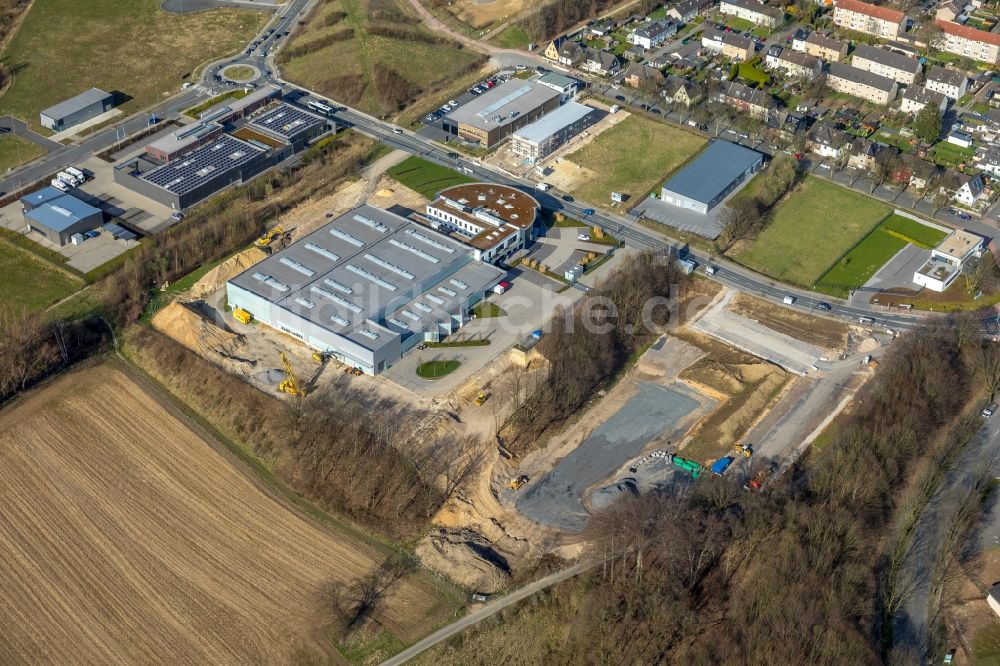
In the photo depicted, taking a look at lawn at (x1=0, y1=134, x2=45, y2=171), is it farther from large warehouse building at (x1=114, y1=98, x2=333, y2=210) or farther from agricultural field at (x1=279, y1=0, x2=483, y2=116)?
agricultural field at (x1=279, y1=0, x2=483, y2=116)

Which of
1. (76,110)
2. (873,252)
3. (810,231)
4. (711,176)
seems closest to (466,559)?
(810,231)

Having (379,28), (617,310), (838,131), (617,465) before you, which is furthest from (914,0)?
(617,465)

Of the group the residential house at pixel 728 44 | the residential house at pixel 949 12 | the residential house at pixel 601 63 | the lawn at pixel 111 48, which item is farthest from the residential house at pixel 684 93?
the lawn at pixel 111 48

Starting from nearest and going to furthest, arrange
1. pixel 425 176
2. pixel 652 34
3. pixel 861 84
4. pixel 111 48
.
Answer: pixel 425 176 → pixel 861 84 → pixel 111 48 → pixel 652 34

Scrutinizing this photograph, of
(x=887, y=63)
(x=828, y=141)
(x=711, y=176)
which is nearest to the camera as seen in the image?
(x=711, y=176)

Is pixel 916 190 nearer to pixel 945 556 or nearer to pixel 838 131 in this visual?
pixel 838 131

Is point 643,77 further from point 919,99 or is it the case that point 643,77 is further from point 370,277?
point 370,277
